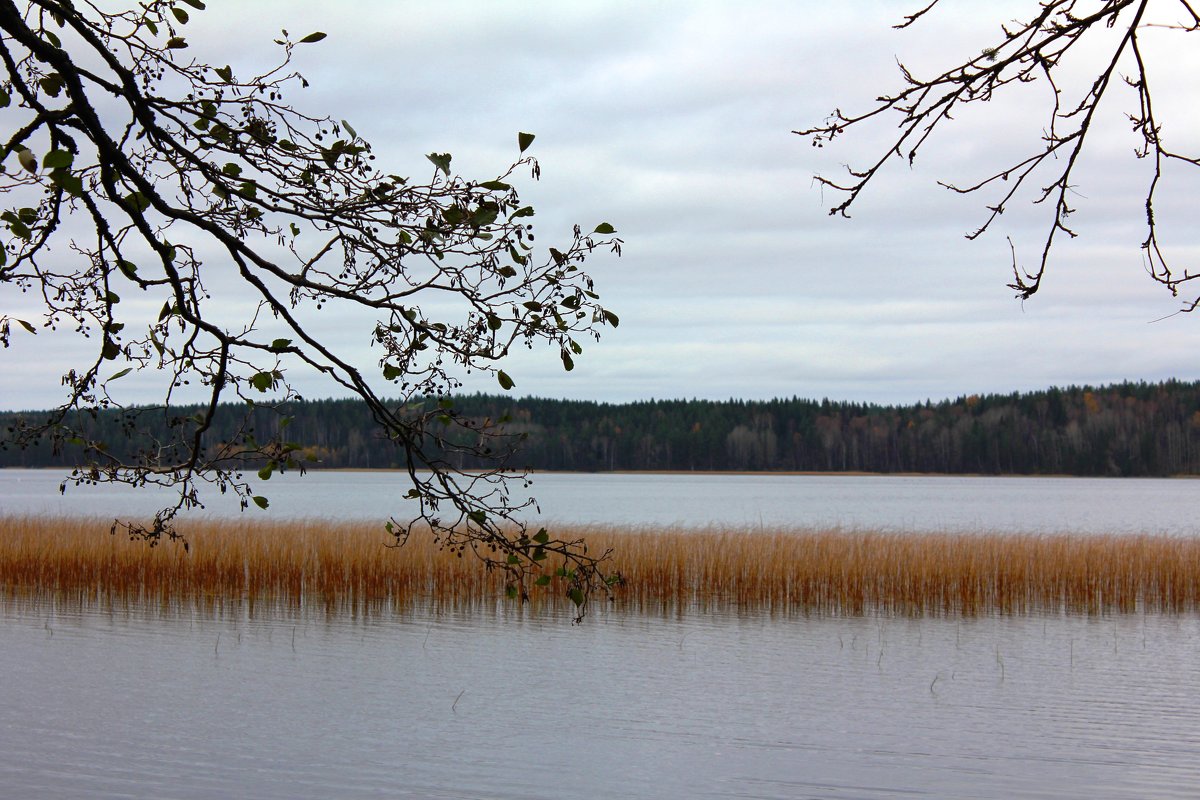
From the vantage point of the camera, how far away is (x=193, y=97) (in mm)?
3840

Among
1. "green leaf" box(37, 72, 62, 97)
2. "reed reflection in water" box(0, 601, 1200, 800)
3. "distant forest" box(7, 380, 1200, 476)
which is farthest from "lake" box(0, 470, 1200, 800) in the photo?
"distant forest" box(7, 380, 1200, 476)

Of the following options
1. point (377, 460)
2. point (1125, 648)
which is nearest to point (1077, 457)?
point (377, 460)

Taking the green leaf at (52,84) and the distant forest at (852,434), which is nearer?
the green leaf at (52,84)

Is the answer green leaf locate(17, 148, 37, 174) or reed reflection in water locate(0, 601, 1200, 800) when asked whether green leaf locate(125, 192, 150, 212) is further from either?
reed reflection in water locate(0, 601, 1200, 800)

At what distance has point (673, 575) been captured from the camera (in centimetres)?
1786

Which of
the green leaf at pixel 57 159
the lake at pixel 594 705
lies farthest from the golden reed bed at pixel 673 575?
the green leaf at pixel 57 159

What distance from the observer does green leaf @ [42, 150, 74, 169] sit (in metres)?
3.13

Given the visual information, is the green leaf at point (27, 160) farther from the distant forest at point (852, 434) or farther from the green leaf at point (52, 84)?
the distant forest at point (852, 434)

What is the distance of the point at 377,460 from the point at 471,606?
4502 inches

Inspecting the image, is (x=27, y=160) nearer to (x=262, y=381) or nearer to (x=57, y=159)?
(x=57, y=159)

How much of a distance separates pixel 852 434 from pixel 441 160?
124 metres

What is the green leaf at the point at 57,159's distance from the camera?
123 inches

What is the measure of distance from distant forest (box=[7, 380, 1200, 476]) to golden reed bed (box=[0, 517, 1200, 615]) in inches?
3461

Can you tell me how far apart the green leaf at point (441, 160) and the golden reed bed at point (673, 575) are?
45.5 ft
